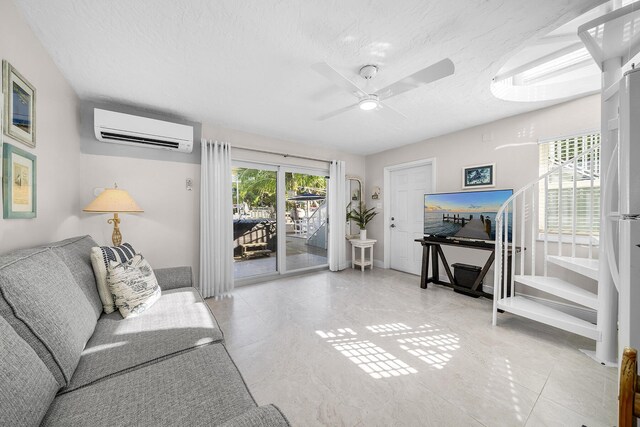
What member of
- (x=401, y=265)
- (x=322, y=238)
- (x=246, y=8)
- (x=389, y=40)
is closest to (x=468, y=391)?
(x=389, y=40)

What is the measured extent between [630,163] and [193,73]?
116 inches

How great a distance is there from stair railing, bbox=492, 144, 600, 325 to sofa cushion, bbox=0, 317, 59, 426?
3094 millimetres

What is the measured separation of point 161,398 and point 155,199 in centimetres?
269

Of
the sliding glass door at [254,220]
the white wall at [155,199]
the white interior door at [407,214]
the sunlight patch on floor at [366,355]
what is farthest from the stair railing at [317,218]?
the sunlight patch on floor at [366,355]

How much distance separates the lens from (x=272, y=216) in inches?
159

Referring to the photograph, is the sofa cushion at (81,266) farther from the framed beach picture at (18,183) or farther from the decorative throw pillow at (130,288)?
the framed beach picture at (18,183)

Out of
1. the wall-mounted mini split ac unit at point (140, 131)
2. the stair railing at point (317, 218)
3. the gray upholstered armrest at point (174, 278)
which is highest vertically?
the wall-mounted mini split ac unit at point (140, 131)

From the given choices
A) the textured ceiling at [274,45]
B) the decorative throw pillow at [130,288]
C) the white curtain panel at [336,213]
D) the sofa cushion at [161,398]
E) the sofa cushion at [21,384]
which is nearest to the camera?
the sofa cushion at [21,384]

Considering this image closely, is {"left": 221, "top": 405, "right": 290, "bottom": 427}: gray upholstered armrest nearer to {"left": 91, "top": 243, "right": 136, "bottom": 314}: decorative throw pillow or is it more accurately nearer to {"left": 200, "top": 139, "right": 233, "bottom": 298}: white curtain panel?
{"left": 91, "top": 243, "right": 136, "bottom": 314}: decorative throw pillow

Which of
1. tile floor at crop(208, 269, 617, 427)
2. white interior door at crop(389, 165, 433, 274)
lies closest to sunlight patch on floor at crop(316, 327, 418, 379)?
tile floor at crop(208, 269, 617, 427)

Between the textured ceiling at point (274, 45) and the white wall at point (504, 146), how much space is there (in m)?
0.38

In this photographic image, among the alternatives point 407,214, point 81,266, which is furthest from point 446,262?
point 81,266

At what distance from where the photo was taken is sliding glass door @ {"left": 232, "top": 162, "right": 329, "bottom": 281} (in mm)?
3779

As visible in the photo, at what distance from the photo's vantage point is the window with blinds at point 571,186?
2533mm
